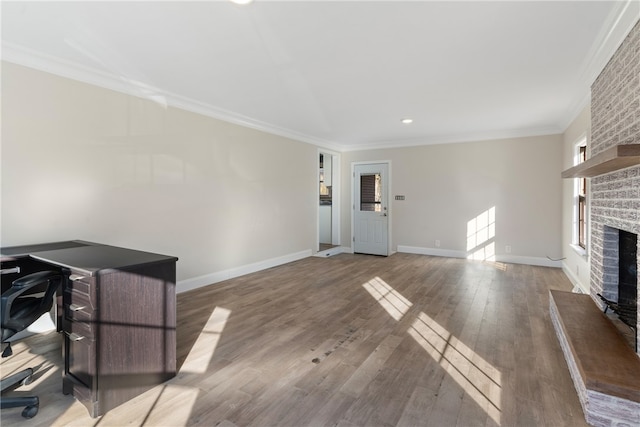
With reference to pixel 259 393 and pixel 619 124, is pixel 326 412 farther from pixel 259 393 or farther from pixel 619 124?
pixel 619 124

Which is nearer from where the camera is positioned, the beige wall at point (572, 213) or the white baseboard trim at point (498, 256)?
the beige wall at point (572, 213)

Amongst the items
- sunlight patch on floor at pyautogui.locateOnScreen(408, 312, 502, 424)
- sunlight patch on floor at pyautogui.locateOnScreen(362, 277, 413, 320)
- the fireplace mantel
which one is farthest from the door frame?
the fireplace mantel

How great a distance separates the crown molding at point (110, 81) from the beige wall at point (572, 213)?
435 centimetres

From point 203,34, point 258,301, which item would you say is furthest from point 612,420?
point 203,34

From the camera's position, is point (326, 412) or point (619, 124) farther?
point (619, 124)

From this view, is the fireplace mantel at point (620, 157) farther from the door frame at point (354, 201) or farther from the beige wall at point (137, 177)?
the door frame at point (354, 201)

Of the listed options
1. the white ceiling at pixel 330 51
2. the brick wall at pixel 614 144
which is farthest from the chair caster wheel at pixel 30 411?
the brick wall at pixel 614 144

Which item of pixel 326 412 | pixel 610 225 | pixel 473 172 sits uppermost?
pixel 473 172

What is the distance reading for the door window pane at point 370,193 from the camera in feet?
22.7

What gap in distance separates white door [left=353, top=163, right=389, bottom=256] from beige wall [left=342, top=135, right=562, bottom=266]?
195 millimetres

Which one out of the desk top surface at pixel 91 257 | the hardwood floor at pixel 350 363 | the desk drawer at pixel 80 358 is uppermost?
the desk top surface at pixel 91 257

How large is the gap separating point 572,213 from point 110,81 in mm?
6118

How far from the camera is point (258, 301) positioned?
3656 mm

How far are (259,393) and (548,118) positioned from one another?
543 cm
